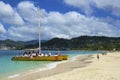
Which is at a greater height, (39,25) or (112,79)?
(39,25)

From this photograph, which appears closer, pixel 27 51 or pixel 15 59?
pixel 15 59

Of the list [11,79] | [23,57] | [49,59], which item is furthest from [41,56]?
[11,79]

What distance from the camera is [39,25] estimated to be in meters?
75.1

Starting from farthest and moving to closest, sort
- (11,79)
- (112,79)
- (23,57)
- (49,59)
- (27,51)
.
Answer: (27,51)
(23,57)
(49,59)
(11,79)
(112,79)

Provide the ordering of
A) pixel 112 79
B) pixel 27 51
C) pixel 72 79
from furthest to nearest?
pixel 27 51 → pixel 72 79 → pixel 112 79

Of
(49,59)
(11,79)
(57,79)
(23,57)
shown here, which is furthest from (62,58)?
(57,79)

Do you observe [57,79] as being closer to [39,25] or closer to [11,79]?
[11,79]

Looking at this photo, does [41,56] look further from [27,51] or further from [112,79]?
[112,79]

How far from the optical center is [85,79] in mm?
21781

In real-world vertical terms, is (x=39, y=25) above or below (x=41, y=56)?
above

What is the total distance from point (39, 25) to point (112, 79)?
55659 mm

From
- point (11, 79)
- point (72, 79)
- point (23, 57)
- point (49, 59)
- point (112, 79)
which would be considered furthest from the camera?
point (23, 57)

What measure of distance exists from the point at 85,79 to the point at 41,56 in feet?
155

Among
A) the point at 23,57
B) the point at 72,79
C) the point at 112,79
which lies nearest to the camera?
the point at 112,79
